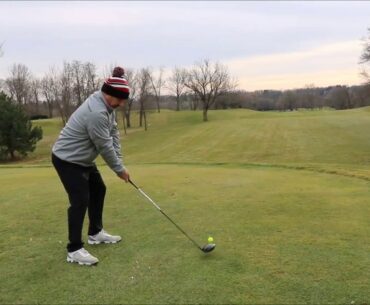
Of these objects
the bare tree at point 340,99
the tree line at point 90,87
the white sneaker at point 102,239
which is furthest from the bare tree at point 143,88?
the white sneaker at point 102,239

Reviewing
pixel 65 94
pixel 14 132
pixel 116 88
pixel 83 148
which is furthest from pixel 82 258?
pixel 65 94

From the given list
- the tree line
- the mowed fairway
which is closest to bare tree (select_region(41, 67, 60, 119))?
the tree line

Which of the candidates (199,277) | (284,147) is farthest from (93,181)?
(284,147)

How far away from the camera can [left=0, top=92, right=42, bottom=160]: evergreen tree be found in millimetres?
46094

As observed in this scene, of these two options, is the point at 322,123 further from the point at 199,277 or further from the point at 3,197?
the point at 199,277

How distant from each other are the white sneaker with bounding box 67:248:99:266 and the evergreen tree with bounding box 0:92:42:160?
4405 cm

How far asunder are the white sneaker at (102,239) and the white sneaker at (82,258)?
622mm

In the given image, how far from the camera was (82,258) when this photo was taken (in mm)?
5012

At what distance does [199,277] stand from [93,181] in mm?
2066

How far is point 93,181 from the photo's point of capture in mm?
5785

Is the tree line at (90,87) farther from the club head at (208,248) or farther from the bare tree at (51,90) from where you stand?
the club head at (208,248)

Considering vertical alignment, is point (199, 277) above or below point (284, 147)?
above

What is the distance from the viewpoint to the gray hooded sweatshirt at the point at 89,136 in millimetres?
5121

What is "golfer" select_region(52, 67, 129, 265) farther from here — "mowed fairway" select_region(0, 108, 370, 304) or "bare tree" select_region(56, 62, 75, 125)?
"bare tree" select_region(56, 62, 75, 125)
